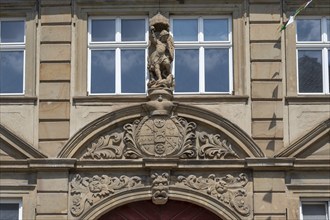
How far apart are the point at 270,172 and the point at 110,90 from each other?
356cm

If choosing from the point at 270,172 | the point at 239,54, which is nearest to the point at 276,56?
the point at 239,54

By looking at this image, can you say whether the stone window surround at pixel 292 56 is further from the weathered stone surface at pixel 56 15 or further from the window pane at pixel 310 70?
the weathered stone surface at pixel 56 15

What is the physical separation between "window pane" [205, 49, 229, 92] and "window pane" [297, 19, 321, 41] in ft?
4.99

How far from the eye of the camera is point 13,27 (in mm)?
23078

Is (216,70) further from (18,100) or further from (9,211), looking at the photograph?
(9,211)

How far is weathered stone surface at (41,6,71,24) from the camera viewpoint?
902 inches

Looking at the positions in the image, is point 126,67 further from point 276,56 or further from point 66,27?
point 276,56

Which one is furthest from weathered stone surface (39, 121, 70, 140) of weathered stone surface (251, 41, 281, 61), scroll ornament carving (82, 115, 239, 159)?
weathered stone surface (251, 41, 281, 61)

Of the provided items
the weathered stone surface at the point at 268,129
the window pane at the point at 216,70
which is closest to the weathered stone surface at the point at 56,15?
the window pane at the point at 216,70

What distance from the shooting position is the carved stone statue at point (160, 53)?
73.6 ft

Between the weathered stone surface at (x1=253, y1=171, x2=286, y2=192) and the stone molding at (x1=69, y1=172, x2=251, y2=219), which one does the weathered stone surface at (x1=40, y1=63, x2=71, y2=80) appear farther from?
the weathered stone surface at (x1=253, y1=171, x2=286, y2=192)

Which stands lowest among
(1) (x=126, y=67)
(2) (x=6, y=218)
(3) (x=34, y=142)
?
(2) (x=6, y=218)

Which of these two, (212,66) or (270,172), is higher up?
(212,66)

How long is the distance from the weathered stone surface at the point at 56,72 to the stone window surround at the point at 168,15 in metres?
0.14
